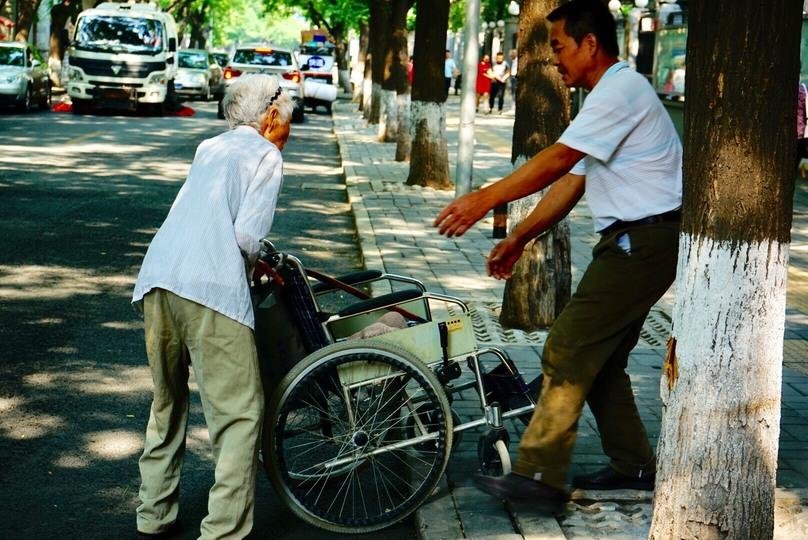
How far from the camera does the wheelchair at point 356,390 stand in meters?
4.32

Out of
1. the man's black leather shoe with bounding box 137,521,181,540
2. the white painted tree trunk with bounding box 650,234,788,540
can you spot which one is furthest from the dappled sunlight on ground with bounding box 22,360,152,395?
the white painted tree trunk with bounding box 650,234,788,540

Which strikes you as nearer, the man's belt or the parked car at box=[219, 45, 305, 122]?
the man's belt

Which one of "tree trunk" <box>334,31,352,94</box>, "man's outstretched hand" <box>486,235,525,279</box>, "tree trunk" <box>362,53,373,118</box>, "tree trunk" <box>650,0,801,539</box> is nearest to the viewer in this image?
"tree trunk" <box>650,0,801,539</box>

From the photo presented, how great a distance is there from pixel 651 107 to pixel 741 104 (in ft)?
3.04

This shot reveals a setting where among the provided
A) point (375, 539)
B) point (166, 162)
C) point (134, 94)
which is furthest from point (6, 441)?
point (134, 94)

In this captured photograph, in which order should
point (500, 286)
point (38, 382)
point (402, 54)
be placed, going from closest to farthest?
point (38, 382) < point (500, 286) < point (402, 54)

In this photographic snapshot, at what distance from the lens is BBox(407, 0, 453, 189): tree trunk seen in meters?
16.2

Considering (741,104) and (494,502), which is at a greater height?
(741,104)

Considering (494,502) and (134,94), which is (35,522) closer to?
(494,502)

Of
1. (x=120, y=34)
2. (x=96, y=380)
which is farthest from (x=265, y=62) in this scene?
(x=96, y=380)

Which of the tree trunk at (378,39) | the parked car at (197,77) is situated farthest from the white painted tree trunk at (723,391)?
the parked car at (197,77)

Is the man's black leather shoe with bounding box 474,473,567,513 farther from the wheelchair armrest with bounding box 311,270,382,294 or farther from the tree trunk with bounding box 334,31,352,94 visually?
the tree trunk with bounding box 334,31,352,94

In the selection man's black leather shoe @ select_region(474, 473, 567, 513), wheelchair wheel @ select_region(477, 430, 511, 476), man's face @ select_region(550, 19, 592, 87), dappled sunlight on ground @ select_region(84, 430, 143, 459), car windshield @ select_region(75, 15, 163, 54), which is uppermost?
man's face @ select_region(550, 19, 592, 87)

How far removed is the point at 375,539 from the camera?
4500mm
